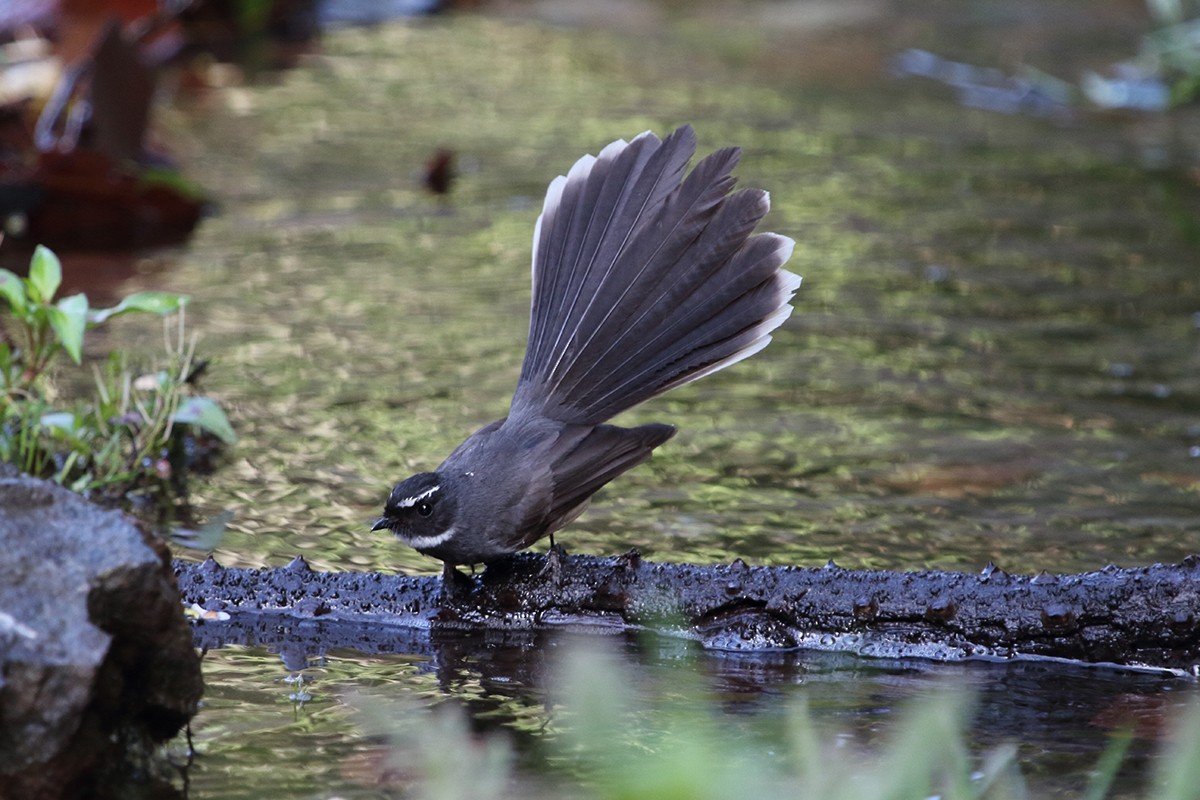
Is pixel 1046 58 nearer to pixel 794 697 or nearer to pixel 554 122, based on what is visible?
pixel 554 122

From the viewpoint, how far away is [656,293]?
3.43m

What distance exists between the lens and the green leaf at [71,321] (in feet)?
11.6

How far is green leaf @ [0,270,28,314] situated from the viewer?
3.56m

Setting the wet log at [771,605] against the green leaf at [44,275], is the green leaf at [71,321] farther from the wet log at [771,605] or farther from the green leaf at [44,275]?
the wet log at [771,605]

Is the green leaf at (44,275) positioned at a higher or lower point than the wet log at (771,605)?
higher

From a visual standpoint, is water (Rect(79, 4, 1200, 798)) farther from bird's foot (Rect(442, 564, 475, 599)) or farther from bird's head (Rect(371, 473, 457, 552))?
bird's head (Rect(371, 473, 457, 552))

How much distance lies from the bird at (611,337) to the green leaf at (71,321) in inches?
34.2

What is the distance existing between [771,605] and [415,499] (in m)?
0.76

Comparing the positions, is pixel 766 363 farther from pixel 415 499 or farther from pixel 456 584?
pixel 415 499

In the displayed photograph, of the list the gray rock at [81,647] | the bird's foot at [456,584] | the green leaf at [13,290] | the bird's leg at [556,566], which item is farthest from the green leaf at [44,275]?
the bird's leg at [556,566]

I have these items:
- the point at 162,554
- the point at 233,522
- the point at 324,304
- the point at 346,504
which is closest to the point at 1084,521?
the point at 346,504

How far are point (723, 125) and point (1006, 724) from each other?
20.6ft

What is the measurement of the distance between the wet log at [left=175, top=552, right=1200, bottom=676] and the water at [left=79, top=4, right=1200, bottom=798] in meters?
0.07

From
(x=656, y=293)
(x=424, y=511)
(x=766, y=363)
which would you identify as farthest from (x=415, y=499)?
(x=766, y=363)
